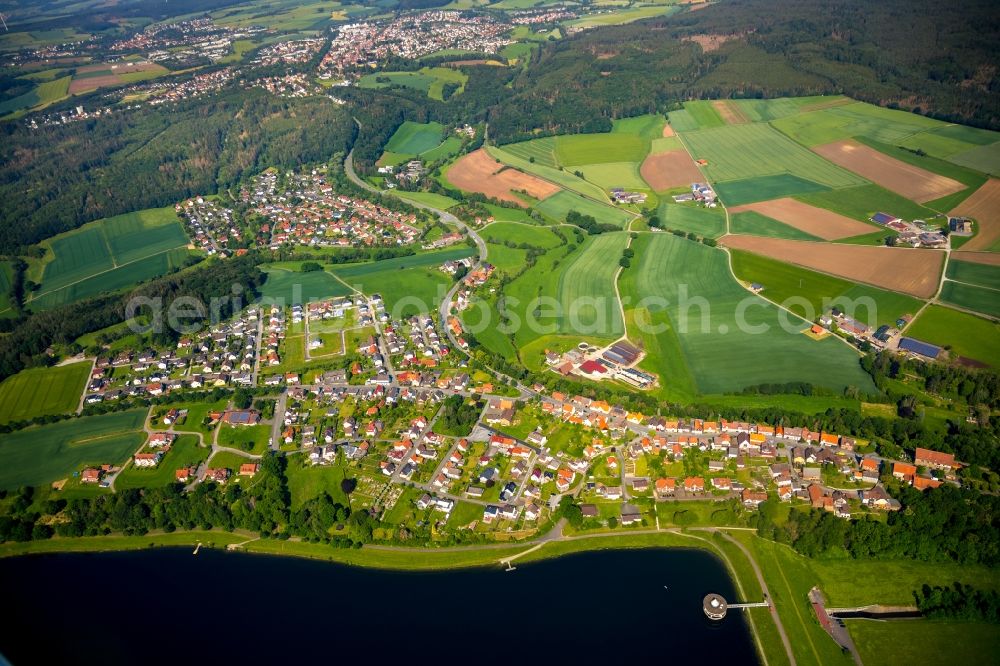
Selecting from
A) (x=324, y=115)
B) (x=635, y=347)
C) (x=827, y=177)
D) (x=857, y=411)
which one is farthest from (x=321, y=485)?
(x=324, y=115)

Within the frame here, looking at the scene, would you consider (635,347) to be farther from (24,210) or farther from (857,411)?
(24,210)

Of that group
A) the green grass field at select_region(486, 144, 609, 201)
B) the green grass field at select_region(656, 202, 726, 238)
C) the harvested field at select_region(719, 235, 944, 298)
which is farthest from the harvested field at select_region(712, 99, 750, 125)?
the harvested field at select_region(719, 235, 944, 298)

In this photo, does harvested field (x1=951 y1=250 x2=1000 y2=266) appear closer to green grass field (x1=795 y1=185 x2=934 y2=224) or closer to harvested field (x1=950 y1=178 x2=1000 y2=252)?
harvested field (x1=950 y1=178 x2=1000 y2=252)

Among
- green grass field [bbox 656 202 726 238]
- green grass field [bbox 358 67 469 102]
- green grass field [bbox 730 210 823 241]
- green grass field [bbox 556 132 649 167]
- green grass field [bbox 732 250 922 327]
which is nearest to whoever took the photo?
green grass field [bbox 732 250 922 327]

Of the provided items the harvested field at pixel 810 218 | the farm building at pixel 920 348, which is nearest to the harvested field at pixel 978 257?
the harvested field at pixel 810 218

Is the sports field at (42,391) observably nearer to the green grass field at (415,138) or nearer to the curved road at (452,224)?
the curved road at (452,224)

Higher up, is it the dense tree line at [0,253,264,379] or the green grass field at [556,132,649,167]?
the green grass field at [556,132,649,167]
